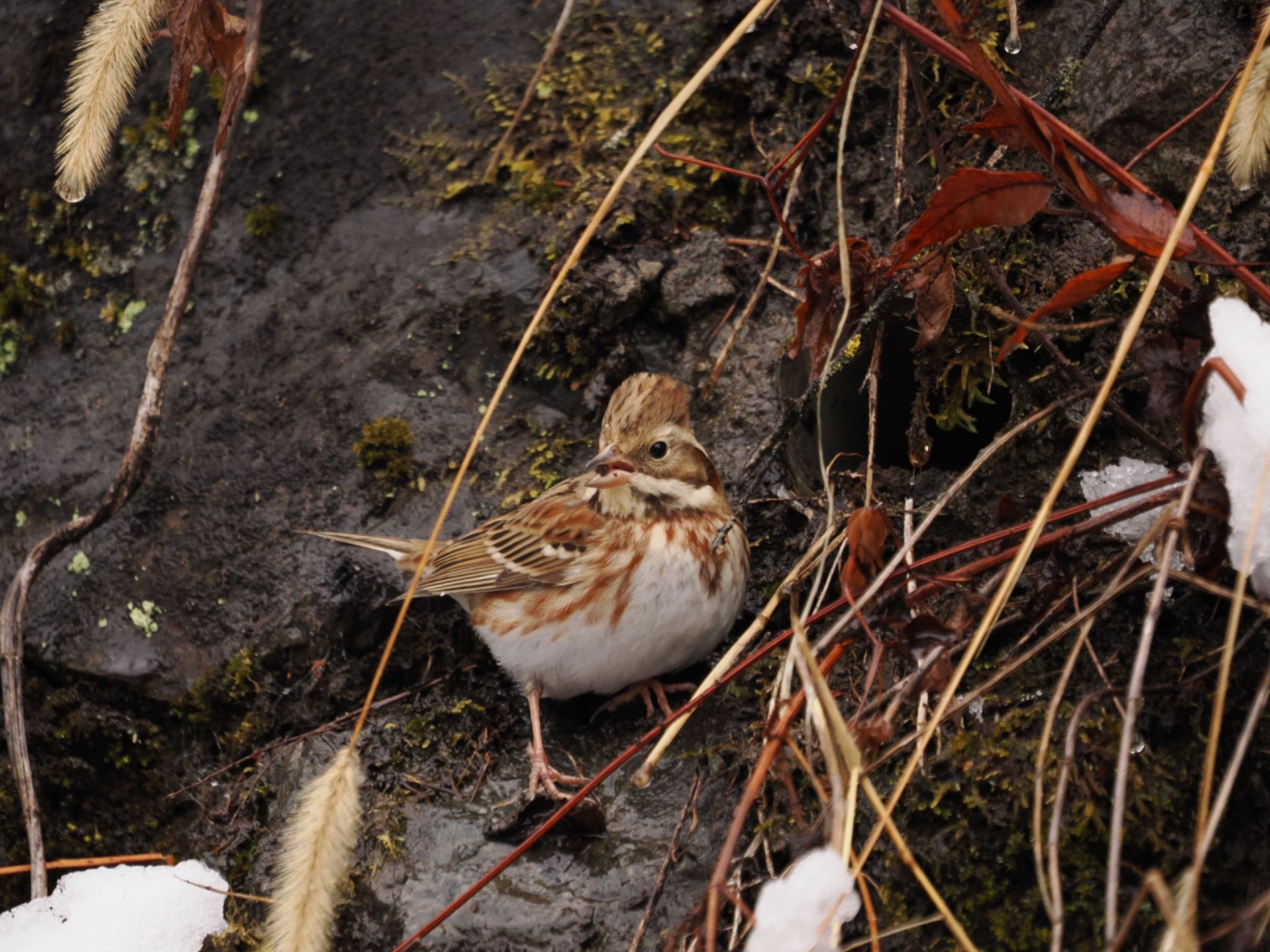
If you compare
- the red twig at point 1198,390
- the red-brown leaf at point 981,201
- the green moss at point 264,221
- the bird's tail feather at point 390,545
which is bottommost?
the bird's tail feather at point 390,545

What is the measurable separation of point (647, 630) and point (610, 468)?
0.55 meters

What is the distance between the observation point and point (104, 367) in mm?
4852

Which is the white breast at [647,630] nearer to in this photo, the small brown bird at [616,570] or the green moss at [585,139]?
the small brown bird at [616,570]

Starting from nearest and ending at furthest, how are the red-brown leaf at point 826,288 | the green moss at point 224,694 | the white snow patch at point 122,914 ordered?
the red-brown leaf at point 826,288 < the white snow patch at point 122,914 < the green moss at point 224,694

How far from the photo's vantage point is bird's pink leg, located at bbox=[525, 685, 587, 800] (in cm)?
374

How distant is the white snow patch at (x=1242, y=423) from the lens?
2.39 meters

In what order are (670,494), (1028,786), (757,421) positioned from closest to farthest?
(1028,786) → (670,494) → (757,421)

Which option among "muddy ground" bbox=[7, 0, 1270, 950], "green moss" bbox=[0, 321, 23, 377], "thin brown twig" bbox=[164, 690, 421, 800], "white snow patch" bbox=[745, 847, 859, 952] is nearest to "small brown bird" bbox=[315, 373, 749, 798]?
"muddy ground" bbox=[7, 0, 1270, 950]

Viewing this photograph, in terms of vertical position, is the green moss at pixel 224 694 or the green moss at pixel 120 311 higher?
the green moss at pixel 120 311

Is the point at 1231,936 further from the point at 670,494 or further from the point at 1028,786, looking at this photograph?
the point at 670,494

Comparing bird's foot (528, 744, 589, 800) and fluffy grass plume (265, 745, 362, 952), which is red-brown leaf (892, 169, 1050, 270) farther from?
bird's foot (528, 744, 589, 800)

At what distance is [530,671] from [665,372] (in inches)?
52.8

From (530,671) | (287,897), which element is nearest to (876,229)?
(530,671)

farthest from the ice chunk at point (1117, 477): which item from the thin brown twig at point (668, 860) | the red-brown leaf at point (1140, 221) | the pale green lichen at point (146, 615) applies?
the pale green lichen at point (146, 615)
